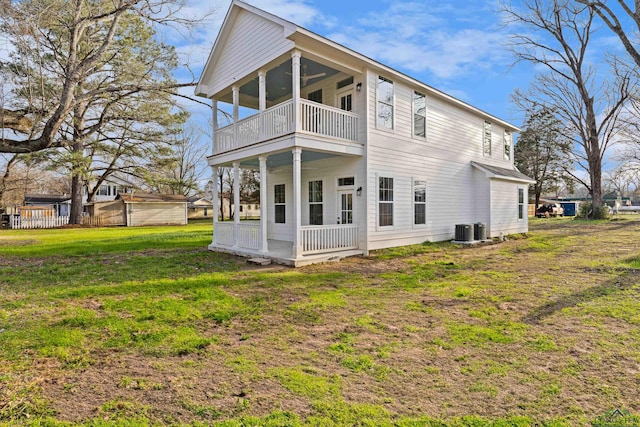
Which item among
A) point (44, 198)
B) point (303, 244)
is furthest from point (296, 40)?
point (44, 198)

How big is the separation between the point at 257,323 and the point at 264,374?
154 centimetres

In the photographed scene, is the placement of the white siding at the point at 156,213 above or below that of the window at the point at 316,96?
below

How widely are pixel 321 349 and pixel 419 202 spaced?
10.2 metres

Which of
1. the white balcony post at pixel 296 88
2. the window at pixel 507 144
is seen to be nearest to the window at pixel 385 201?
the white balcony post at pixel 296 88

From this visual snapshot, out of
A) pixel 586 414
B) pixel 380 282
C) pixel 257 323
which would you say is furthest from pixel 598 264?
pixel 257 323

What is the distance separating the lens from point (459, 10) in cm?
1241

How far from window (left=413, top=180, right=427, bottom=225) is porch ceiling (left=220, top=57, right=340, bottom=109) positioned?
17.1 ft

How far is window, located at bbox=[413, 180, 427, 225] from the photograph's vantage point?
42.3 ft

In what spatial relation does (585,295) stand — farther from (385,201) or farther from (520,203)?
(520,203)

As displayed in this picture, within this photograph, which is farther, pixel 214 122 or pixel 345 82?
pixel 214 122

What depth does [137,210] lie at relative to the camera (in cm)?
3055

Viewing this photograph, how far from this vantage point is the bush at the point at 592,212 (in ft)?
86.9

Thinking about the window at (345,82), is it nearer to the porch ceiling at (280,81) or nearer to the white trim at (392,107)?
the porch ceiling at (280,81)

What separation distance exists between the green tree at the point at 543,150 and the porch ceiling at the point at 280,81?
31979mm
